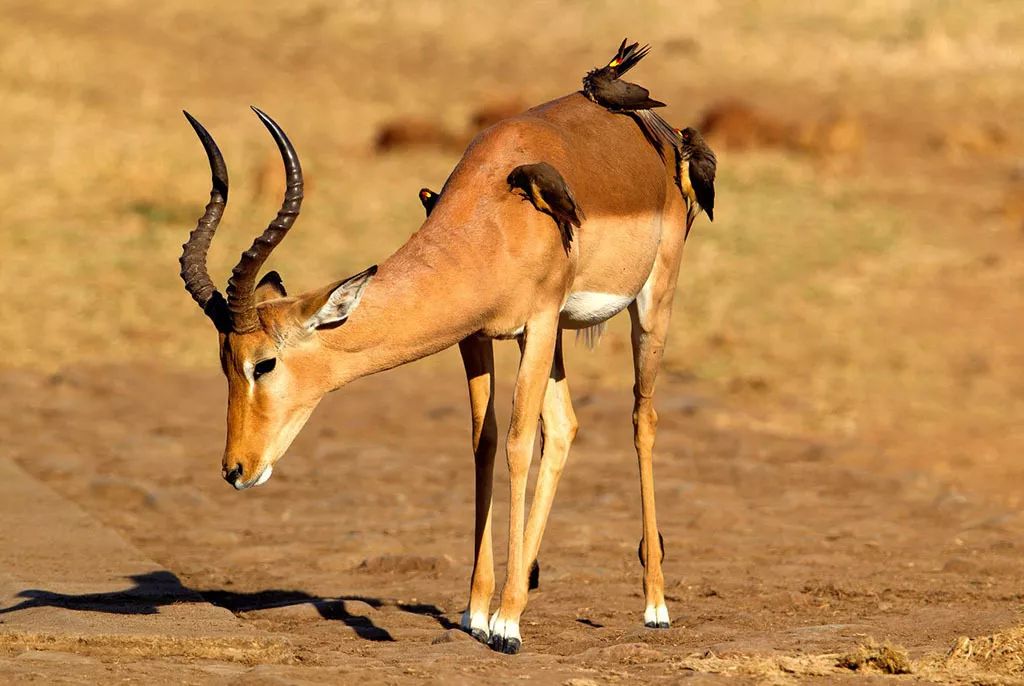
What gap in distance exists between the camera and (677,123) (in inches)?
917

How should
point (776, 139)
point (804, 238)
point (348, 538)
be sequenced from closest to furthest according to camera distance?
1. point (348, 538)
2. point (804, 238)
3. point (776, 139)

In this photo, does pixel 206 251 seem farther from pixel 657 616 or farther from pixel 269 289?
pixel 657 616

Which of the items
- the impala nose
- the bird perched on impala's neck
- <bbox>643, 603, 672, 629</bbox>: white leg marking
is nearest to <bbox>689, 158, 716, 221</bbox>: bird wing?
the bird perched on impala's neck

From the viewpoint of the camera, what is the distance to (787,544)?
8914 millimetres

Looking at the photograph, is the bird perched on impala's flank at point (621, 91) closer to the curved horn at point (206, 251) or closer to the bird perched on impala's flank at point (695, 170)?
the bird perched on impala's flank at point (695, 170)

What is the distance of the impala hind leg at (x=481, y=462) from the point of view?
6.66 m

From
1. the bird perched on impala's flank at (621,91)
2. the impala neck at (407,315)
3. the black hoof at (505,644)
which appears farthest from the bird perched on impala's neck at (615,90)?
the black hoof at (505,644)

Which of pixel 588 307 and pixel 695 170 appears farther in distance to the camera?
pixel 695 170

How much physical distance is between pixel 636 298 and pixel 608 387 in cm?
542

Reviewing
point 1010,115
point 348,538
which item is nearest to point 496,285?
point 348,538

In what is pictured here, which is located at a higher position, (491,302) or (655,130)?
(655,130)

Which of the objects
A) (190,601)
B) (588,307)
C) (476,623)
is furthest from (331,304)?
(190,601)

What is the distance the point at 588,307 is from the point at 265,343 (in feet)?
5.33

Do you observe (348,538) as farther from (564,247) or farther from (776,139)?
(776,139)
